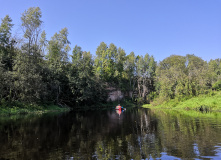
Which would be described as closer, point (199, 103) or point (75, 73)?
point (199, 103)

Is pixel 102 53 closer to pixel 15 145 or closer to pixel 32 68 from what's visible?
pixel 32 68

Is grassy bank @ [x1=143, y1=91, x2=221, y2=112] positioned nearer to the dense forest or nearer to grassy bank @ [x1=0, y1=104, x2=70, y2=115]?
the dense forest

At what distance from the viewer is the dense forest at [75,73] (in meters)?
35.7

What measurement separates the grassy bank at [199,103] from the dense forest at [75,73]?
67.8 inches

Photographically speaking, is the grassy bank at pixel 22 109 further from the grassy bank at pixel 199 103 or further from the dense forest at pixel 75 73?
the grassy bank at pixel 199 103

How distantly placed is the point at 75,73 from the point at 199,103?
34.8m

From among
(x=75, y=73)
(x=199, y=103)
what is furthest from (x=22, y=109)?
(x=199, y=103)

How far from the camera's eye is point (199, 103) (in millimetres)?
35438

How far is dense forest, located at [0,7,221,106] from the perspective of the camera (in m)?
35.7

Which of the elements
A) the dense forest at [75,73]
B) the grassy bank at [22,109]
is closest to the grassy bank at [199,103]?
the dense forest at [75,73]

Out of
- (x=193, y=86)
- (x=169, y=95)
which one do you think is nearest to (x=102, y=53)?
(x=169, y=95)

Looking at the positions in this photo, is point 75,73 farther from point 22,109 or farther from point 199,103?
point 199,103

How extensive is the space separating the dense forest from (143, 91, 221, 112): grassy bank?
5.65ft

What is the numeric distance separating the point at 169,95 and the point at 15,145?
42.2 metres
